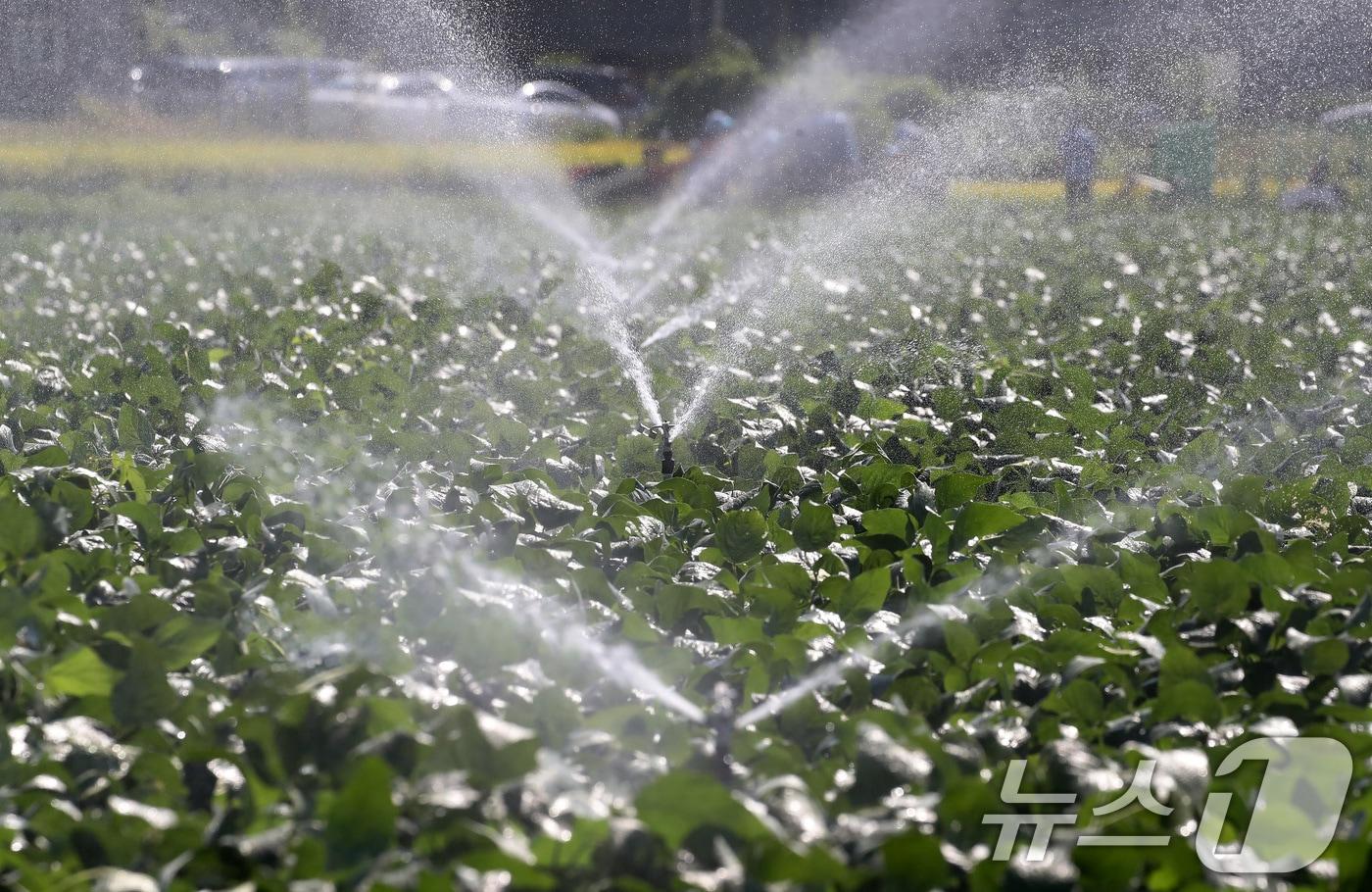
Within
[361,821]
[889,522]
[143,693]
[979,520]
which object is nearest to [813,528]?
[889,522]

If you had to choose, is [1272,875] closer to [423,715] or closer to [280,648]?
[423,715]

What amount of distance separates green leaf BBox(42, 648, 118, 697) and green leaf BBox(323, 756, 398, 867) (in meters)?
0.63

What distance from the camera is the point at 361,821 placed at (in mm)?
1675

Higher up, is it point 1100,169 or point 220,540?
point 220,540

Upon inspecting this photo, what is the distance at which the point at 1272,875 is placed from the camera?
180 centimetres

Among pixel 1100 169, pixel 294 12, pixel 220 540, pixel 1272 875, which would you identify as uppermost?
pixel 1272 875

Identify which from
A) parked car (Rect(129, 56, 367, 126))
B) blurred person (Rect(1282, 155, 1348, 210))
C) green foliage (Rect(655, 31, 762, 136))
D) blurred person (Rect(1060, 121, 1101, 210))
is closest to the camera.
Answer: blurred person (Rect(1060, 121, 1101, 210))

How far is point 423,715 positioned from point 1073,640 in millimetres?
1066

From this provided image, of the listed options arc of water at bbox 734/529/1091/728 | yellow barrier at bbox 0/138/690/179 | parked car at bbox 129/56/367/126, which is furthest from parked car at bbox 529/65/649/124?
arc of water at bbox 734/529/1091/728

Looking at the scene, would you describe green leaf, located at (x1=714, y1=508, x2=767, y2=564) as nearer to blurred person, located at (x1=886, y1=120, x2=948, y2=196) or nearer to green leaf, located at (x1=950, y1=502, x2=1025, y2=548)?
green leaf, located at (x1=950, y1=502, x2=1025, y2=548)

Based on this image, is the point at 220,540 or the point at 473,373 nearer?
the point at 220,540

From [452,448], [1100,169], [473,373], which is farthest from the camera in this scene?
[1100,169]

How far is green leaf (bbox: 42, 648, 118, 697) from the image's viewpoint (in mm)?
2135

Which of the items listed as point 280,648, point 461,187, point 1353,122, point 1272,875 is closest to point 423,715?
point 280,648
